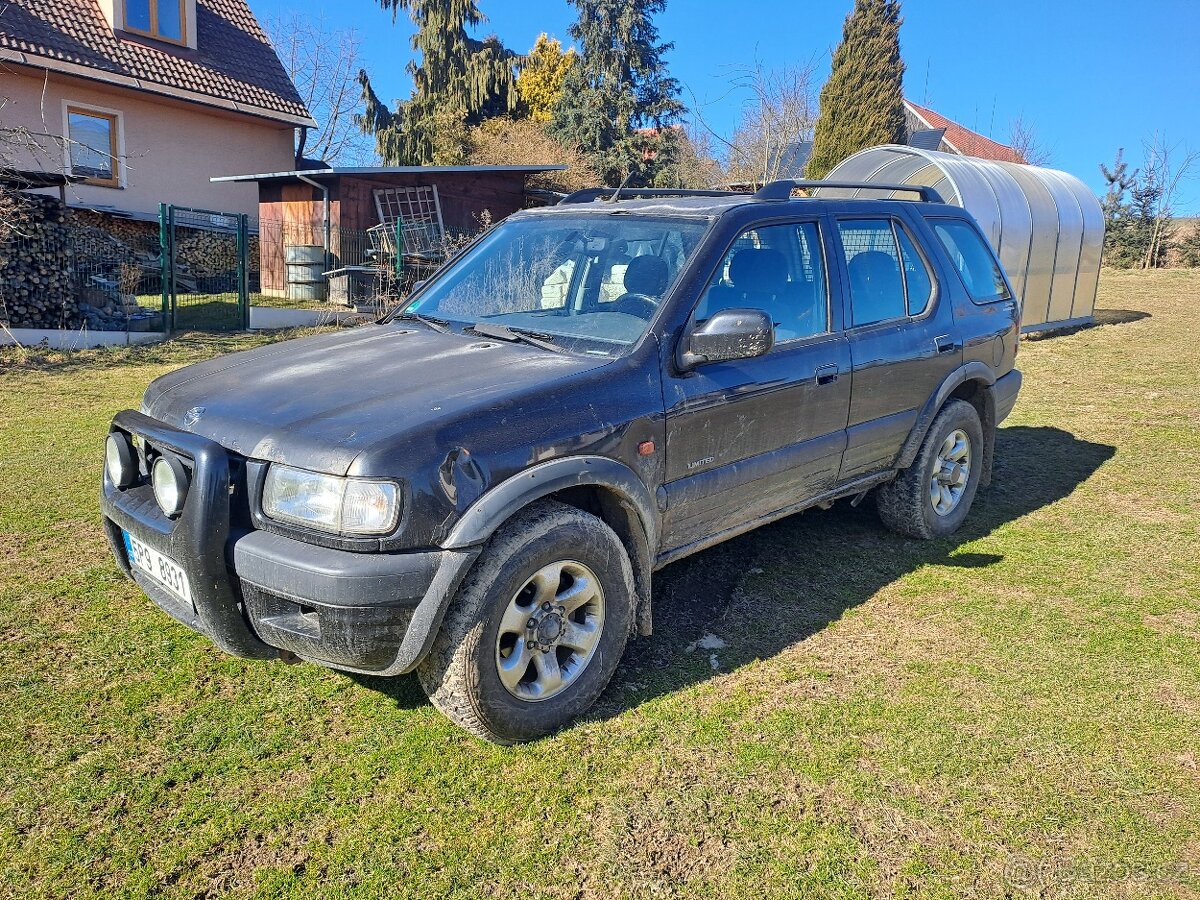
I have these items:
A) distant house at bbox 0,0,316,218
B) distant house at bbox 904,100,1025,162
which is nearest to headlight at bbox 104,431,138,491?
distant house at bbox 0,0,316,218

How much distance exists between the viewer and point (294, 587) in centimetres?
280

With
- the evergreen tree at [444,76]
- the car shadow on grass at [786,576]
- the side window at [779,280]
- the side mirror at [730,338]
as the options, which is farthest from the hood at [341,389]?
the evergreen tree at [444,76]

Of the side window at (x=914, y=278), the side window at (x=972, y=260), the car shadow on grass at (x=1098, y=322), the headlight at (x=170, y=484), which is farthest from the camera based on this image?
the car shadow on grass at (x=1098, y=322)

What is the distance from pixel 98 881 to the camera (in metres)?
2.54

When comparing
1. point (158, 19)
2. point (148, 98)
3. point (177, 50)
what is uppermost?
point (158, 19)

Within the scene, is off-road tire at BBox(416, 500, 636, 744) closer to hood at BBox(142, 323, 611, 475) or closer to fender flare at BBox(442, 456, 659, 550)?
fender flare at BBox(442, 456, 659, 550)

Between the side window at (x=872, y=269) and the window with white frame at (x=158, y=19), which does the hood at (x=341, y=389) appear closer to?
the side window at (x=872, y=269)

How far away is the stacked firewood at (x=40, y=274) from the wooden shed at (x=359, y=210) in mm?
5471

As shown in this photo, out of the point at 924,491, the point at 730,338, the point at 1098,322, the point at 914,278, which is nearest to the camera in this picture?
the point at 730,338

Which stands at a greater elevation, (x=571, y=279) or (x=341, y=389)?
(x=571, y=279)

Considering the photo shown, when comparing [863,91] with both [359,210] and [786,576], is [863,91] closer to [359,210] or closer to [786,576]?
[359,210]

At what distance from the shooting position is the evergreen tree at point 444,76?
1240 inches

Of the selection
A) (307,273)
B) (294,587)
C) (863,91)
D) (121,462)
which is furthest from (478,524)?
(863,91)

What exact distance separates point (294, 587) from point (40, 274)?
39.2 feet
